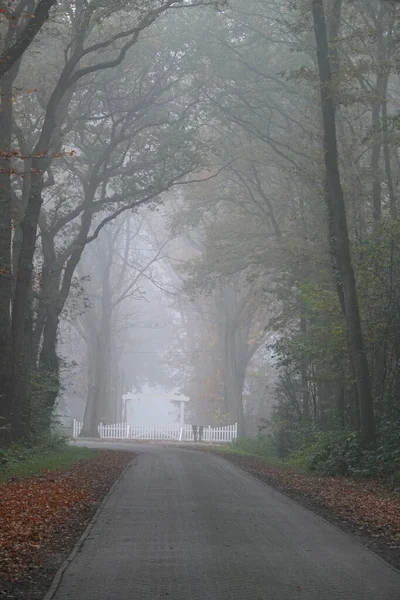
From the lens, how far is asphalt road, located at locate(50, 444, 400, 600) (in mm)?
7438

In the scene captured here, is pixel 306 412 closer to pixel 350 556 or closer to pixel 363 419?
pixel 363 419

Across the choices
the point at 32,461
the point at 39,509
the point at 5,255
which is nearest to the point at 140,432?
the point at 32,461

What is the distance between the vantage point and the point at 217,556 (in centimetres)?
888

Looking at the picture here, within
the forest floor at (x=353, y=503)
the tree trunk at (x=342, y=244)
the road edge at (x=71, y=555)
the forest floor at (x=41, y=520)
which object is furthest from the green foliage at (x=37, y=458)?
the tree trunk at (x=342, y=244)

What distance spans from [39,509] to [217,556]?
3670mm

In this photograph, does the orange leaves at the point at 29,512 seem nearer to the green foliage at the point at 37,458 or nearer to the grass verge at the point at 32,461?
the grass verge at the point at 32,461

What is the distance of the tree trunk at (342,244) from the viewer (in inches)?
765

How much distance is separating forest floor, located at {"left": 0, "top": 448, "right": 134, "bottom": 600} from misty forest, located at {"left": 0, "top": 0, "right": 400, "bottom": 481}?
390cm

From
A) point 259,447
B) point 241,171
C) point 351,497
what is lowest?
point 351,497

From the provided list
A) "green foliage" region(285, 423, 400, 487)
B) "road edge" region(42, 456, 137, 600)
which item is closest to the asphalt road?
"road edge" region(42, 456, 137, 600)

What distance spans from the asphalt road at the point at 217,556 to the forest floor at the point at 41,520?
0.26m

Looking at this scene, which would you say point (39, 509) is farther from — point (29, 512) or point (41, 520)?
point (41, 520)

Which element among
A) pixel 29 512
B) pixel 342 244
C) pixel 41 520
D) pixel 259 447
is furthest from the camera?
pixel 259 447

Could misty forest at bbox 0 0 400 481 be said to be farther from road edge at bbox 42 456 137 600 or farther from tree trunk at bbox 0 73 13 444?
road edge at bbox 42 456 137 600
